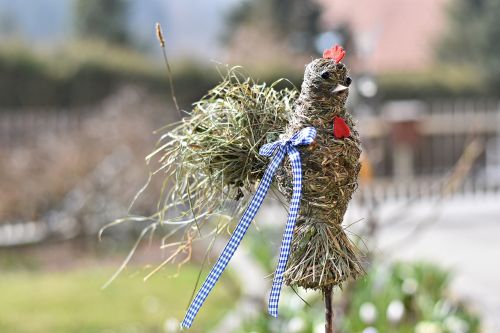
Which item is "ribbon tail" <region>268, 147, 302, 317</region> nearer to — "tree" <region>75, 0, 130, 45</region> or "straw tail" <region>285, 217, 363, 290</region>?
"straw tail" <region>285, 217, 363, 290</region>

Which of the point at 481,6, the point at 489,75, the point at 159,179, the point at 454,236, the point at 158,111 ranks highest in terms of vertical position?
the point at 481,6

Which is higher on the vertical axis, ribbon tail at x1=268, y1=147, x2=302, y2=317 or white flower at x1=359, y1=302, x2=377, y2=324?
ribbon tail at x1=268, y1=147, x2=302, y2=317

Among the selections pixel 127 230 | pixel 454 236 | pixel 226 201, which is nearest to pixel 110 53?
pixel 127 230

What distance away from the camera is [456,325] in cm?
414

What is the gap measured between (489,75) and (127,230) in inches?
582

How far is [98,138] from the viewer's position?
10.1 metres

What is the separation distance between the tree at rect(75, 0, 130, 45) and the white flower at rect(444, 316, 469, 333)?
22.9 metres

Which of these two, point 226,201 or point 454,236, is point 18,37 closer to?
point 454,236

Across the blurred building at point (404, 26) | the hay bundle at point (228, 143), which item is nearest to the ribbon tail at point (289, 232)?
the hay bundle at point (228, 143)

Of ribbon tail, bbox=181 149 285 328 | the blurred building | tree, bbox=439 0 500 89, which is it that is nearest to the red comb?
ribbon tail, bbox=181 149 285 328

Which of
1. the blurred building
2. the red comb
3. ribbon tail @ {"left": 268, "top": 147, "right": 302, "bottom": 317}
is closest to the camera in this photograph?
ribbon tail @ {"left": 268, "top": 147, "right": 302, "bottom": 317}

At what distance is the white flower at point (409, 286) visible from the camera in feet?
16.2

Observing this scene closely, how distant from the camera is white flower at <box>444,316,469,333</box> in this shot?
4109mm

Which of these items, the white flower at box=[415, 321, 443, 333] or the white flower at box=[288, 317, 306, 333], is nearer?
the white flower at box=[288, 317, 306, 333]
